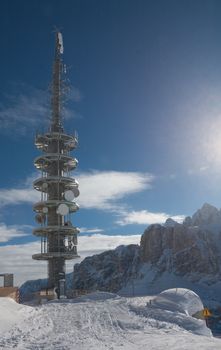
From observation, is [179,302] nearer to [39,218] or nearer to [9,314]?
[9,314]

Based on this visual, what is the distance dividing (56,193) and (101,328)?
44.9m

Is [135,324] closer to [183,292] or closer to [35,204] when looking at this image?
[183,292]

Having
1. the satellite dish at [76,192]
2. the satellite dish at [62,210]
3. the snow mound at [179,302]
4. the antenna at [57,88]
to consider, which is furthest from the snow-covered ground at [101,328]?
the antenna at [57,88]

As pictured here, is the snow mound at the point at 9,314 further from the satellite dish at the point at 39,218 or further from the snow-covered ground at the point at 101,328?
the satellite dish at the point at 39,218

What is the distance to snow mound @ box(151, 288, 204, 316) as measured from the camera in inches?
1372

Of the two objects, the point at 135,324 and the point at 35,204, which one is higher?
the point at 35,204

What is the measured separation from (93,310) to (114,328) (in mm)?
7266

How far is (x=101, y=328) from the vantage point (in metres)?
25.4

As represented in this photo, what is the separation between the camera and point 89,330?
24484mm

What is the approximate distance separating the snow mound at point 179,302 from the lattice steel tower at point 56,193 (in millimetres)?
29185

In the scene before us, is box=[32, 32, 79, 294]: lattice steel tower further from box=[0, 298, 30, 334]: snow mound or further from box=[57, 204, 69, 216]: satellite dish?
box=[0, 298, 30, 334]: snow mound

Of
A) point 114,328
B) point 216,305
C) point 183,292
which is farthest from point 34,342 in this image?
point 216,305

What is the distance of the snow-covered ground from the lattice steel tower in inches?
1241

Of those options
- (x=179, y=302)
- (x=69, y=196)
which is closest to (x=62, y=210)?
(x=69, y=196)
